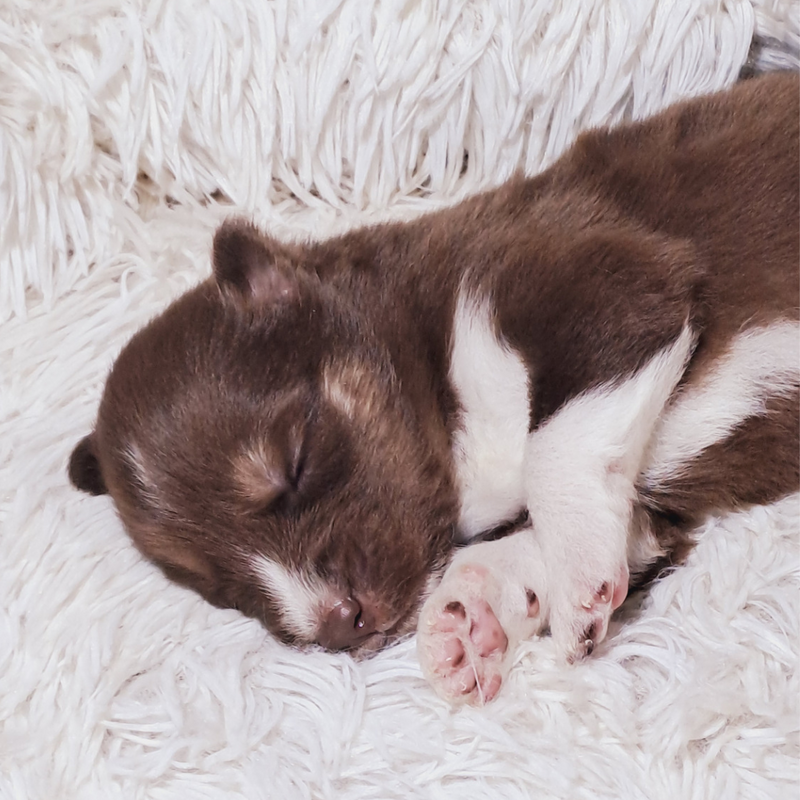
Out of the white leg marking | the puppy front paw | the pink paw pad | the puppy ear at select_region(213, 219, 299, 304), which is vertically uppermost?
the puppy ear at select_region(213, 219, 299, 304)

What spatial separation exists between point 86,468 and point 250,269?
0.76 m

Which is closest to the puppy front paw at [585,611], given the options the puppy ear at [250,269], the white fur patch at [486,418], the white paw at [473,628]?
the white paw at [473,628]

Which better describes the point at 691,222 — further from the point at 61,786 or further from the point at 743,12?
the point at 61,786

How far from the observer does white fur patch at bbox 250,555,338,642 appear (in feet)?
7.66

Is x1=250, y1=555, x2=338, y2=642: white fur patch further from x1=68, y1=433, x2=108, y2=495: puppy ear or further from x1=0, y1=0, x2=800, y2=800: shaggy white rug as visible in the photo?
x1=68, y1=433, x2=108, y2=495: puppy ear

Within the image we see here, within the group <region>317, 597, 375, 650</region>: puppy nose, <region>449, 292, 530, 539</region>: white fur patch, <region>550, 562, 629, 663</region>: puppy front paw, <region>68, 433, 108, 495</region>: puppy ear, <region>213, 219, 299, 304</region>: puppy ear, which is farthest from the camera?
<region>68, 433, 108, 495</region>: puppy ear

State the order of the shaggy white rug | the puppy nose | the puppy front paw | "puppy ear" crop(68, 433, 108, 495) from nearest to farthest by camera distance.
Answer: the shaggy white rug < the puppy front paw < the puppy nose < "puppy ear" crop(68, 433, 108, 495)

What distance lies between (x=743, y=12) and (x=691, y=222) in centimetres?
109

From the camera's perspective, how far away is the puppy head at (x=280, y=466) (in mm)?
2352

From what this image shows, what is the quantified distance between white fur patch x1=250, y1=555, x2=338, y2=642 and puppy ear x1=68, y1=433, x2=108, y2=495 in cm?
63

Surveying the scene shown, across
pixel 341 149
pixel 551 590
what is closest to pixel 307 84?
pixel 341 149

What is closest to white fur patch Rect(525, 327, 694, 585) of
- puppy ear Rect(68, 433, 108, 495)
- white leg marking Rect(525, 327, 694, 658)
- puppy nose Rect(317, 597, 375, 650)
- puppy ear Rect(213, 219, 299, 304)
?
white leg marking Rect(525, 327, 694, 658)

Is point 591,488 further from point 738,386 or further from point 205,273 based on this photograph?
point 205,273

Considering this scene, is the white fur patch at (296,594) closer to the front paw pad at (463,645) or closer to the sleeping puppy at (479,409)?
the sleeping puppy at (479,409)
